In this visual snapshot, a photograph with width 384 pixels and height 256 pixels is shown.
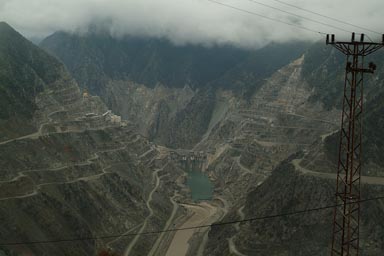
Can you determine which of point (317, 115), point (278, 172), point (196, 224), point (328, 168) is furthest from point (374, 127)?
point (317, 115)

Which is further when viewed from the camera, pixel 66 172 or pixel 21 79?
pixel 21 79

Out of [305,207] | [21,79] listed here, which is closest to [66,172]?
[21,79]

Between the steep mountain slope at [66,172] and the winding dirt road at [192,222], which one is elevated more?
the steep mountain slope at [66,172]

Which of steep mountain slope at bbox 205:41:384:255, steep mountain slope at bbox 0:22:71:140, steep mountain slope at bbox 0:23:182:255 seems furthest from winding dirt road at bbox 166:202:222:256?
steep mountain slope at bbox 0:22:71:140

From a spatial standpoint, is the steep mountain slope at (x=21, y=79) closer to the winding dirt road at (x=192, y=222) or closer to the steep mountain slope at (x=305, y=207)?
the winding dirt road at (x=192, y=222)

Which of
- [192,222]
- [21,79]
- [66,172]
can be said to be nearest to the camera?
[66,172]

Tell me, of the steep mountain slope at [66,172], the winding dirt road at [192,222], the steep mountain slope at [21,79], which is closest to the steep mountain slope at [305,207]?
the winding dirt road at [192,222]

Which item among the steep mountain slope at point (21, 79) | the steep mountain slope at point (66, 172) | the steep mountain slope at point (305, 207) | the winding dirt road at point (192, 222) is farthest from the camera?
the steep mountain slope at point (21, 79)

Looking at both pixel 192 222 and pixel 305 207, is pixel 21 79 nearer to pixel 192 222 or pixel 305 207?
pixel 192 222
